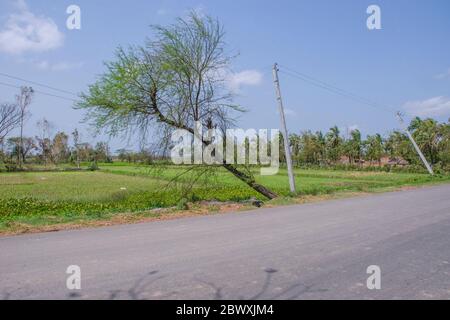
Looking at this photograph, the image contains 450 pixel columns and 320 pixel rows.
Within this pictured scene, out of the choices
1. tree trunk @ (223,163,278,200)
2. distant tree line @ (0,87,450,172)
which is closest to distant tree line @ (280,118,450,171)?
distant tree line @ (0,87,450,172)

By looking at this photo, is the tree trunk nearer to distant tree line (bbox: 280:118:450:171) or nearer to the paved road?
the paved road

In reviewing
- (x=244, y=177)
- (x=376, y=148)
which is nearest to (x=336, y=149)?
(x=376, y=148)

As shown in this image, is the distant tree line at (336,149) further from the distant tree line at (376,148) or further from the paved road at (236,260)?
the paved road at (236,260)

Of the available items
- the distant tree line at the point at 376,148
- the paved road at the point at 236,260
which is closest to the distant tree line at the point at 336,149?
the distant tree line at the point at 376,148

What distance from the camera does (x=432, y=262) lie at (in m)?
5.44

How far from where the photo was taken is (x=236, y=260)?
5.47 metres

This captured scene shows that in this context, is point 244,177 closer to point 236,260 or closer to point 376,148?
point 236,260

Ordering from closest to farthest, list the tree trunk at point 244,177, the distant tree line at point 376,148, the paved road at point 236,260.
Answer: the paved road at point 236,260
the tree trunk at point 244,177
the distant tree line at point 376,148

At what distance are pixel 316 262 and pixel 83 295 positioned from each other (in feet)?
10.6

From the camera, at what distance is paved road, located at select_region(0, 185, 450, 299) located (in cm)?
419

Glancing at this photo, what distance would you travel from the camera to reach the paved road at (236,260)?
4191 mm

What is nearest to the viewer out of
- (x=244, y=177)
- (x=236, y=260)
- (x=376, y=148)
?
(x=236, y=260)

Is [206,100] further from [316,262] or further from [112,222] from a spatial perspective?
[316,262]
